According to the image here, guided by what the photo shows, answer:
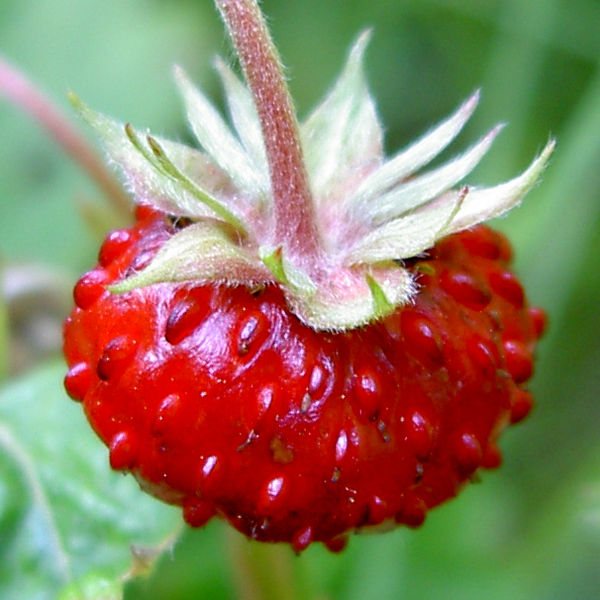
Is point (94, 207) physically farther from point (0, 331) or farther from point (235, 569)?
point (235, 569)

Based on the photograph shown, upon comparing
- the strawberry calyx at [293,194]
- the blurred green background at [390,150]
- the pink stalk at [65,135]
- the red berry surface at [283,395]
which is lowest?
the blurred green background at [390,150]

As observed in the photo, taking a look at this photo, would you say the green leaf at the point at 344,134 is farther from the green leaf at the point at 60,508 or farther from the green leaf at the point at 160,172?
the green leaf at the point at 60,508

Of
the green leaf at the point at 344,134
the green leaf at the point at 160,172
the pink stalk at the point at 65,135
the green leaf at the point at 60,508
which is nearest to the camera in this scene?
the green leaf at the point at 160,172

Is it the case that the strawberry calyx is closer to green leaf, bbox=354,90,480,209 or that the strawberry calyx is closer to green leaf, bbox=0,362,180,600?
green leaf, bbox=354,90,480,209

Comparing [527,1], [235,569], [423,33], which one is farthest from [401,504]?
[423,33]

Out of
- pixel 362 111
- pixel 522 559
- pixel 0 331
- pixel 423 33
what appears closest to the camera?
pixel 362 111

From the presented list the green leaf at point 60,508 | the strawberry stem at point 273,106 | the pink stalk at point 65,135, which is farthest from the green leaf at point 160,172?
the pink stalk at point 65,135

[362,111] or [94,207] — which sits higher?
[362,111]

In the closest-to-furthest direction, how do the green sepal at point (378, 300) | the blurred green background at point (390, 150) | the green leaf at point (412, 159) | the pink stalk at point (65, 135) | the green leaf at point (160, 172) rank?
the green sepal at point (378, 300), the green leaf at point (160, 172), the green leaf at point (412, 159), the blurred green background at point (390, 150), the pink stalk at point (65, 135)

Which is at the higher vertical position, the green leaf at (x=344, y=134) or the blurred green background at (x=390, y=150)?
the green leaf at (x=344, y=134)
